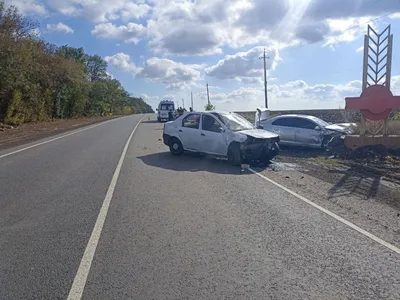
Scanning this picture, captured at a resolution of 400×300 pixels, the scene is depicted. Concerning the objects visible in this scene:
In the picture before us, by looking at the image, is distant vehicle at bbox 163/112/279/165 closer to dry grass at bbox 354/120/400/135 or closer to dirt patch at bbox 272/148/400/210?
dirt patch at bbox 272/148/400/210

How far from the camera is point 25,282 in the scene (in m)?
4.41

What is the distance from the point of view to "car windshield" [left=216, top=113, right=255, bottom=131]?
45.0 ft

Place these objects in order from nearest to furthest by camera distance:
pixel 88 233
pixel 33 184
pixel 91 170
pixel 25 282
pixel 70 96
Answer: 1. pixel 25 282
2. pixel 88 233
3. pixel 33 184
4. pixel 91 170
5. pixel 70 96

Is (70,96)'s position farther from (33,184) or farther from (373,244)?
(373,244)

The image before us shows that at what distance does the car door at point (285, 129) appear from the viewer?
1742cm

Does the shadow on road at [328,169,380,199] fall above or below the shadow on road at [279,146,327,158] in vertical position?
below

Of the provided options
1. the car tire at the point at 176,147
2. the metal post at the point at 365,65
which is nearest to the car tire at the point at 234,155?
the car tire at the point at 176,147

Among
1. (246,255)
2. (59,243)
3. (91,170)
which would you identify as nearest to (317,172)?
(91,170)

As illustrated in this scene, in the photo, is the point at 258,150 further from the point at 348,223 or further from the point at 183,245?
the point at 183,245

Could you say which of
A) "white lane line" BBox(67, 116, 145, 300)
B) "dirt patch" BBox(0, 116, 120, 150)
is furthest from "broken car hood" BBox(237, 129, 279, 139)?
"dirt patch" BBox(0, 116, 120, 150)

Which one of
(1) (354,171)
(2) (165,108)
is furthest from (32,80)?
(1) (354,171)

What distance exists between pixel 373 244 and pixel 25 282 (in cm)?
424

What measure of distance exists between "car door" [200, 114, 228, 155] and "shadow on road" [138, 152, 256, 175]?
41cm

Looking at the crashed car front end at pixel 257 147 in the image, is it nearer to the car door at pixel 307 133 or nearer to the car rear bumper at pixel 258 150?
the car rear bumper at pixel 258 150
